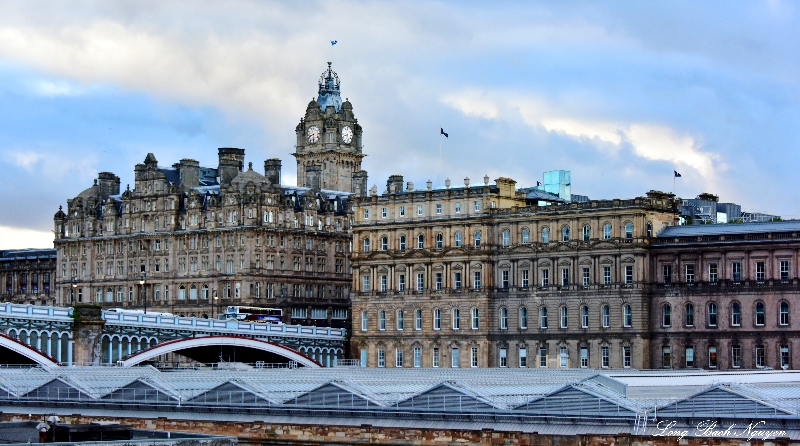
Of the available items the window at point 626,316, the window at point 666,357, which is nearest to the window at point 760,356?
the window at point 666,357

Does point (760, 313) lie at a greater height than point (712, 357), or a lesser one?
greater

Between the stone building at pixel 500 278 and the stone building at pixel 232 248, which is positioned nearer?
the stone building at pixel 500 278

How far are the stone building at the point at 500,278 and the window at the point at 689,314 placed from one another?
152 inches

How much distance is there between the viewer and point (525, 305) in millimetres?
161000

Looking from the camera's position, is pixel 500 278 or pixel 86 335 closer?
pixel 86 335

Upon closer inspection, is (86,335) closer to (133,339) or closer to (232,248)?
(133,339)

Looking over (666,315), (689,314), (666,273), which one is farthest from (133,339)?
(689,314)

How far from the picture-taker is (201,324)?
→ 155 metres

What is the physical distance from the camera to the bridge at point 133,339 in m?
139

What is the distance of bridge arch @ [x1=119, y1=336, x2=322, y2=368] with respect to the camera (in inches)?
5728

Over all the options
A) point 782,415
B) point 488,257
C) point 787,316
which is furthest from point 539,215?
point 782,415

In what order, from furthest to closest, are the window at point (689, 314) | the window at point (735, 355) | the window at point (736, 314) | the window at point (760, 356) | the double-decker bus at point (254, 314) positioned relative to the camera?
1. the double-decker bus at point (254, 314)
2. the window at point (689, 314)
3. the window at point (736, 314)
4. the window at point (735, 355)
5. the window at point (760, 356)

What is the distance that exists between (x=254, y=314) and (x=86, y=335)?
33156mm

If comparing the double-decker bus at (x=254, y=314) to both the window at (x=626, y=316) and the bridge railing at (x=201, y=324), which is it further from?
the window at (x=626, y=316)
